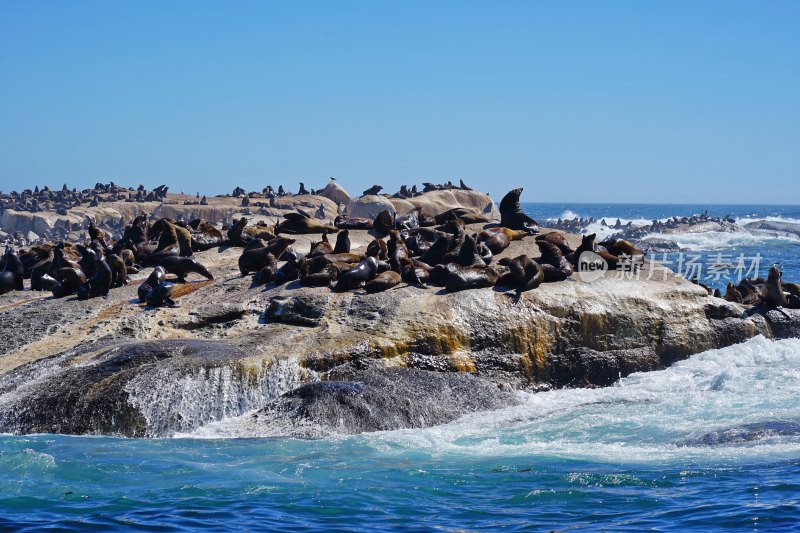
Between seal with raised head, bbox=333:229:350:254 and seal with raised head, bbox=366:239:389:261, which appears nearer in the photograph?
seal with raised head, bbox=366:239:389:261

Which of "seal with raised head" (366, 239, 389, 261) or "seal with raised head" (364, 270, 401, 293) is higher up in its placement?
"seal with raised head" (366, 239, 389, 261)

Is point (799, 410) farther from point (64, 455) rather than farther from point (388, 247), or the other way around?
point (64, 455)

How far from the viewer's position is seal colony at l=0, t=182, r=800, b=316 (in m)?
13.8

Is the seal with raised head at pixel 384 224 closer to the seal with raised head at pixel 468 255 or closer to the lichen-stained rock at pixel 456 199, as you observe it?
the seal with raised head at pixel 468 255

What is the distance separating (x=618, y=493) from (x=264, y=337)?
5315 mm

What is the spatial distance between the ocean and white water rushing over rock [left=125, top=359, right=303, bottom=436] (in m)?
0.33

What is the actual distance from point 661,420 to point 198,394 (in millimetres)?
5225

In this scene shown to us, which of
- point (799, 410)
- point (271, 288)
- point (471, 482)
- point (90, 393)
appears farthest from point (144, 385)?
point (799, 410)

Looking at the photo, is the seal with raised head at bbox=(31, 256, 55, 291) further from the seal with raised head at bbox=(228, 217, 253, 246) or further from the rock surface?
the seal with raised head at bbox=(228, 217, 253, 246)

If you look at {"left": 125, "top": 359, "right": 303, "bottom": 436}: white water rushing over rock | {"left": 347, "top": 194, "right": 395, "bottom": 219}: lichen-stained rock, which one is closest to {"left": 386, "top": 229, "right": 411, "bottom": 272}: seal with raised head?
{"left": 125, "top": 359, "right": 303, "bottom": 436}: white water rushing over rock

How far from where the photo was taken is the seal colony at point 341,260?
545 inches

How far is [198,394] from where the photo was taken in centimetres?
1117

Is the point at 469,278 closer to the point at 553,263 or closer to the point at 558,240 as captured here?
the point at 553,263

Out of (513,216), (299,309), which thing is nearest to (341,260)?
(299,309)
